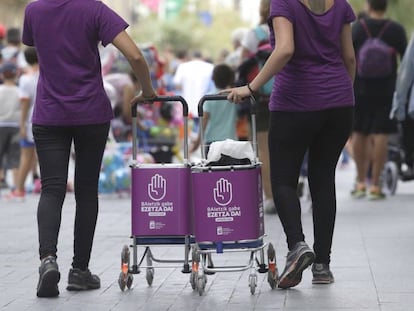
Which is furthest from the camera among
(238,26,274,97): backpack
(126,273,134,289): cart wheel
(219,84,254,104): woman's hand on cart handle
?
(238,26,274,97): backpack

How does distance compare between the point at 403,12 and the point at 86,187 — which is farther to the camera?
the point at 403,12

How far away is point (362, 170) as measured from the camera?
14.1m

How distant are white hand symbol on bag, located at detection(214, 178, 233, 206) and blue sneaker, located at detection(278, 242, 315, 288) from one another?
488 mm

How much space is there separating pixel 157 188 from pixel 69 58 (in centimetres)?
86

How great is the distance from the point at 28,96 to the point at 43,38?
708cm

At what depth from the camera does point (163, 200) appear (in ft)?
24.1

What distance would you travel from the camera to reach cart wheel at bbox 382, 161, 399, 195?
47.1 ft

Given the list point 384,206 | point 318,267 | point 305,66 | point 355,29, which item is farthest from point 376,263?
point 355,29

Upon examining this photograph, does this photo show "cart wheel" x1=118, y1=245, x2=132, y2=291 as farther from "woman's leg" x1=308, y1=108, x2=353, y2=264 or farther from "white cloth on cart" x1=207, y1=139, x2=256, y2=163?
"woman's leg" x1=308, y1=108, x2=353, y2=264

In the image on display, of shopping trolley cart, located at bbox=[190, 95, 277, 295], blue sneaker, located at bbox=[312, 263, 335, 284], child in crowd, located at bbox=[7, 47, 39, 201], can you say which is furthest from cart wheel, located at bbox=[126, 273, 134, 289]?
child in crowd, located at bbox=[7, 47, 39, 201]

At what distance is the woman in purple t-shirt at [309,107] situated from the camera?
285 inches

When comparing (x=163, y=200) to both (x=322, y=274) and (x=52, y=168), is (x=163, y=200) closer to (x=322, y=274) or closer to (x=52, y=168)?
(x=52, y=168)

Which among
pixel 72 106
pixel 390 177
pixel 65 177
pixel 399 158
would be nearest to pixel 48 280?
pixel 65 177

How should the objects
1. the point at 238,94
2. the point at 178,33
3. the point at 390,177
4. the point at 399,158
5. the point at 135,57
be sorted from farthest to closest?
1. the point at 178,33
2. the point at 399,158
3. the point at 390,177
4. the point at 135,57
5. the point at 238,94
